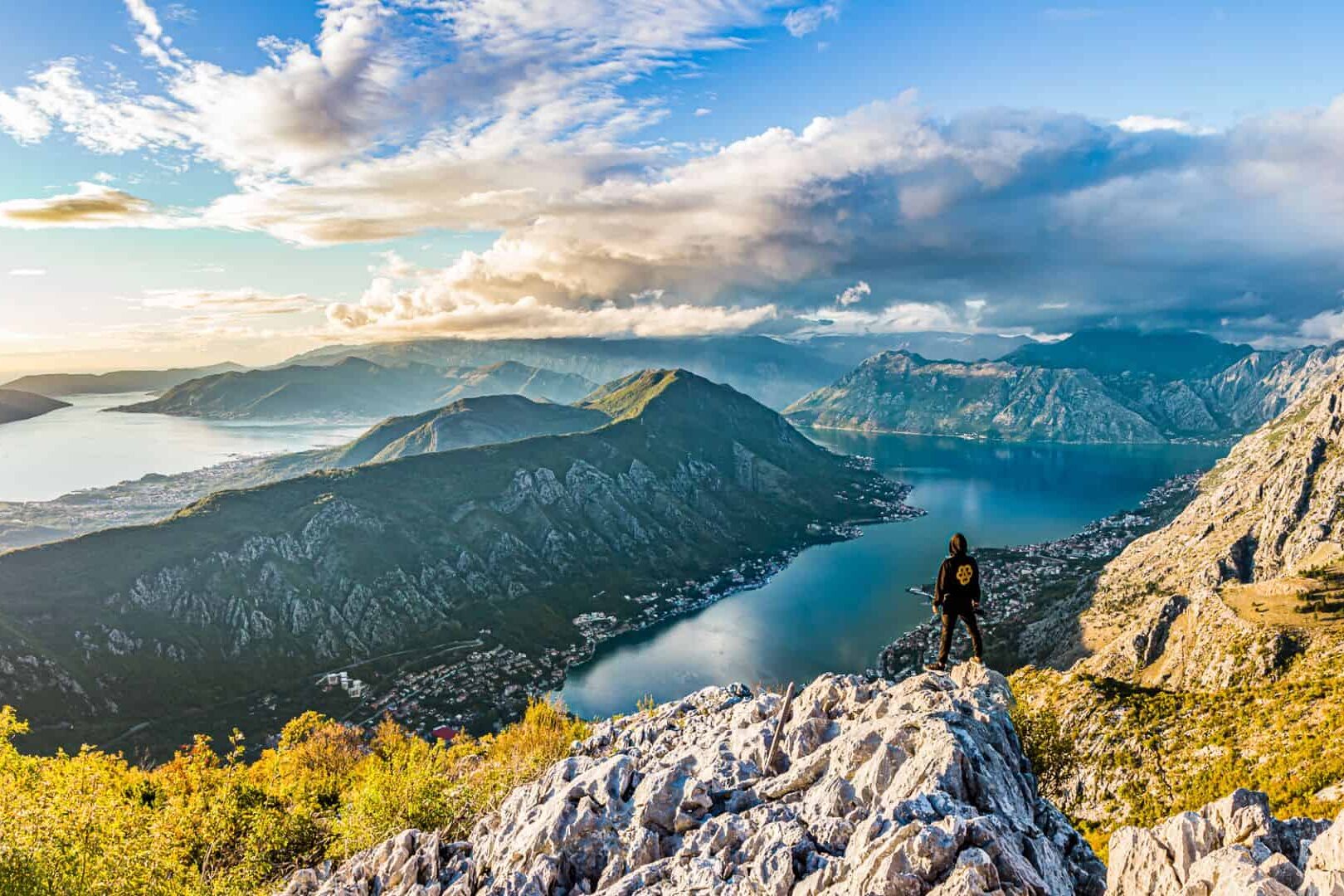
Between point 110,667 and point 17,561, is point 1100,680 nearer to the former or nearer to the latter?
point 110,667

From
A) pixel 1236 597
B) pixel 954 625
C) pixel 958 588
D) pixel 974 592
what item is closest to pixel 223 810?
pixel 954 625

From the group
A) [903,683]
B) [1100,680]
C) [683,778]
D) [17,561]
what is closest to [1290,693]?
[1100,680]

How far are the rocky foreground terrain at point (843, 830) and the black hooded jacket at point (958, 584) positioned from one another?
5607 millimetres

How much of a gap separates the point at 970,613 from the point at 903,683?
31.8ft

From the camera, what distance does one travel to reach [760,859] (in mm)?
27078

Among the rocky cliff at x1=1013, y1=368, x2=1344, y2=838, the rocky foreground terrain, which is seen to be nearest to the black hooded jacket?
the rocky foreground terrain

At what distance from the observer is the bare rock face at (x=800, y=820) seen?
24.1 m

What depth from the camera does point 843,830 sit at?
27.6m

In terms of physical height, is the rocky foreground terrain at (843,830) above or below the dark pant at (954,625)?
below

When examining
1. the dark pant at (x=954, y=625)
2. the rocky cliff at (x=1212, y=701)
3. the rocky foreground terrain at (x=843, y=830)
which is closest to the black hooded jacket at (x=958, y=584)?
the dark pant at (x=954, y=625)

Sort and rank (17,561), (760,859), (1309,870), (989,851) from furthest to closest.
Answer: (17,561) → (760,859) → (989,851) → (1309,870)

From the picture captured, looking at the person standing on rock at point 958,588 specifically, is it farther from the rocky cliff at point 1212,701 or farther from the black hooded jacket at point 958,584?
the rocky cliff at point 1212,701

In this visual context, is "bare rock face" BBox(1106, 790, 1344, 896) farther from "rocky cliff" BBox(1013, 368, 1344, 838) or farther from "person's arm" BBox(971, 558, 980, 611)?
"rocky cliff" BBox(1013, 368, 1344, 838)

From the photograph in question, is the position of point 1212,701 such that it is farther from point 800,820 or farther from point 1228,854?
point 800,820
